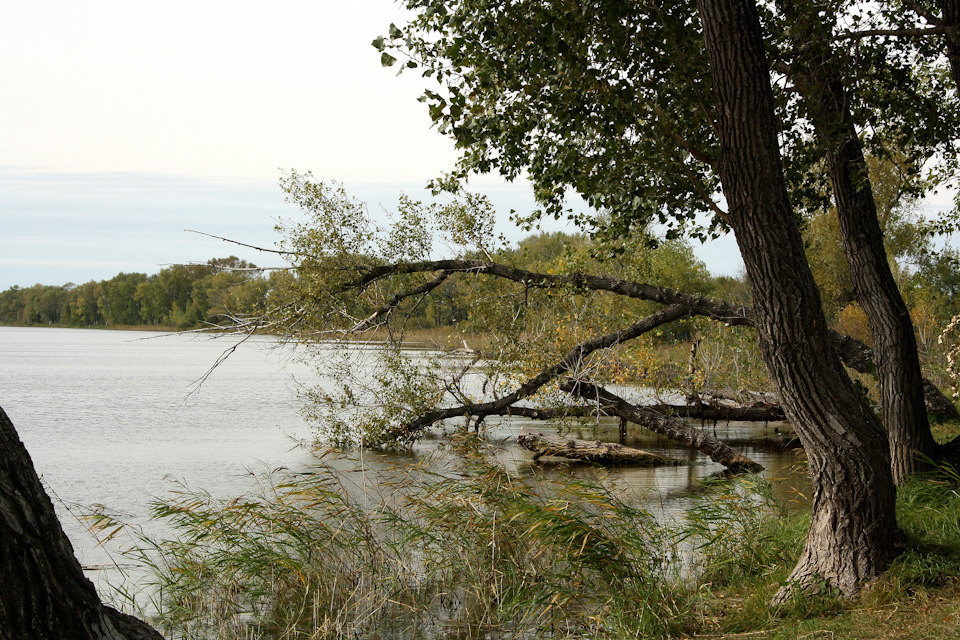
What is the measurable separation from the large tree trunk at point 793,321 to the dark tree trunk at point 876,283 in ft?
9.87

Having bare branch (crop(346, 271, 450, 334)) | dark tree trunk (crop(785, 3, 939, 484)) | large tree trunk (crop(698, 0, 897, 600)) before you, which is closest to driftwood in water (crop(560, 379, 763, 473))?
bare branch (crop(346, 271, 450, 334))

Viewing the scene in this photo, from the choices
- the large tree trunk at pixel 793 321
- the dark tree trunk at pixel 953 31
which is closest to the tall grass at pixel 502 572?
the large tree trunk at pixel 793 321

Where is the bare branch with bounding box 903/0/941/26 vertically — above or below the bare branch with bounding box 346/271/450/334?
above

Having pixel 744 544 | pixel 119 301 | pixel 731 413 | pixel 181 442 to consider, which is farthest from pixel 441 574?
pixel 119 301

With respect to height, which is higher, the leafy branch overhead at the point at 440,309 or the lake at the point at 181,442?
the leafy branch overhead at the point at 440,309

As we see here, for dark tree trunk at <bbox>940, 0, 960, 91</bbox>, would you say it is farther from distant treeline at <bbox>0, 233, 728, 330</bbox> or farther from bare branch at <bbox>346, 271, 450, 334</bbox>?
bare branch at <bbox>346, 271, 450, 334</bbox>

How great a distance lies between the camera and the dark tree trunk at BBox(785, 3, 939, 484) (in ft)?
25.6

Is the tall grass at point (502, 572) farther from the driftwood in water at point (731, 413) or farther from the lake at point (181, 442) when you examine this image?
the driftwood in water at point (731, 413)

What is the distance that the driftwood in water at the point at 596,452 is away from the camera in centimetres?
1329

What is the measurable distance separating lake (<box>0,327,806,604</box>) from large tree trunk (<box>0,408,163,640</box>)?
3.25m

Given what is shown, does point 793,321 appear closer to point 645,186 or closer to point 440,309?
point 645,186

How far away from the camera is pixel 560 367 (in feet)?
38.5

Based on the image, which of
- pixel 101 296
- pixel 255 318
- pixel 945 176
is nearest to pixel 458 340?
pixel 255 318

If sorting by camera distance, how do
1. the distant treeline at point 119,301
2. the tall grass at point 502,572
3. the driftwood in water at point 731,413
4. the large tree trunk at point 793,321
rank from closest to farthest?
the large tree trunk at point 793,321 < the tall grass at point 502,572 < the driftwood in water at point 731,413 < the distant treeline at point 119,301
